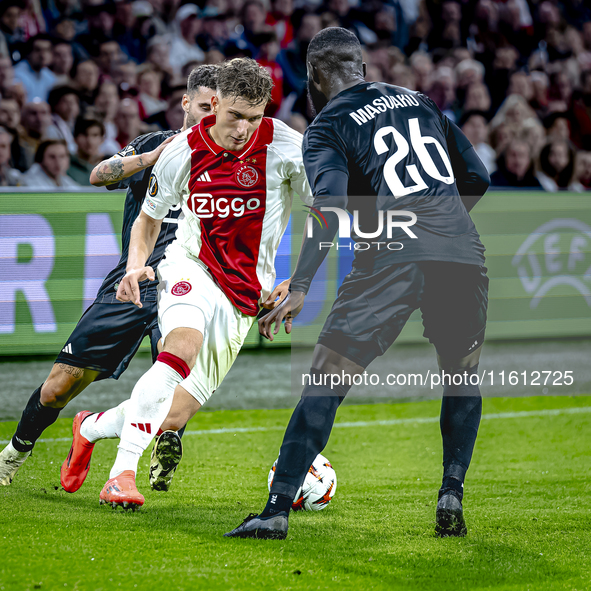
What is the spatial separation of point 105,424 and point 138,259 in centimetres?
85

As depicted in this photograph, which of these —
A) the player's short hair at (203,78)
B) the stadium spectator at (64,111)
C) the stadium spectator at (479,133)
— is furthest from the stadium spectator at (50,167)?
the stadium spectator at (479,133)

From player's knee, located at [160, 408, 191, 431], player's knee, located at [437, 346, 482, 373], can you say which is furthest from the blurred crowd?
player's knee, located at [437, 346, 482, 373]

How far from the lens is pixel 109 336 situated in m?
4.48

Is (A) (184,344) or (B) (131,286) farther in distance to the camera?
(B) (131,286)

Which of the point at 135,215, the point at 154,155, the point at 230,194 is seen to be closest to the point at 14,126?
the point at 135,215

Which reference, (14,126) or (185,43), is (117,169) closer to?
(14,126)

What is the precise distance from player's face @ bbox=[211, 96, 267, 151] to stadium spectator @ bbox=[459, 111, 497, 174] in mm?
5634

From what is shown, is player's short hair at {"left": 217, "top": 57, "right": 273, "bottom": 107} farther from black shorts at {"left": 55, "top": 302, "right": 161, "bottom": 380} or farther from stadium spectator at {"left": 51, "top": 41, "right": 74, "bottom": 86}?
stadium spectator at {"left": 51, "top": 41, "right": 74, "bottom": 86}

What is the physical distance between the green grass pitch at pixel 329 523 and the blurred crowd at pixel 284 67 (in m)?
3.31

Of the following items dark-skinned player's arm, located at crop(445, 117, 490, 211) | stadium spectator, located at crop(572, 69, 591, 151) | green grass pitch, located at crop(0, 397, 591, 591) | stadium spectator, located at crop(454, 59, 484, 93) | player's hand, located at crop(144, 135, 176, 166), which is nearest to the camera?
green grass pitch, located at crop(0, 397, 591, 591)

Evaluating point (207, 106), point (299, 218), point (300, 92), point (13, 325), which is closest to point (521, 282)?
point (299, 218)

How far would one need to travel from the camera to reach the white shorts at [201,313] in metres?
3.72

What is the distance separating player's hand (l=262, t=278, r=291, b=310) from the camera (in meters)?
3.83

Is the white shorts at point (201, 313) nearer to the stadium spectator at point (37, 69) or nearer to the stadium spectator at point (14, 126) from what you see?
the stadium spectator at point (14, 126)
